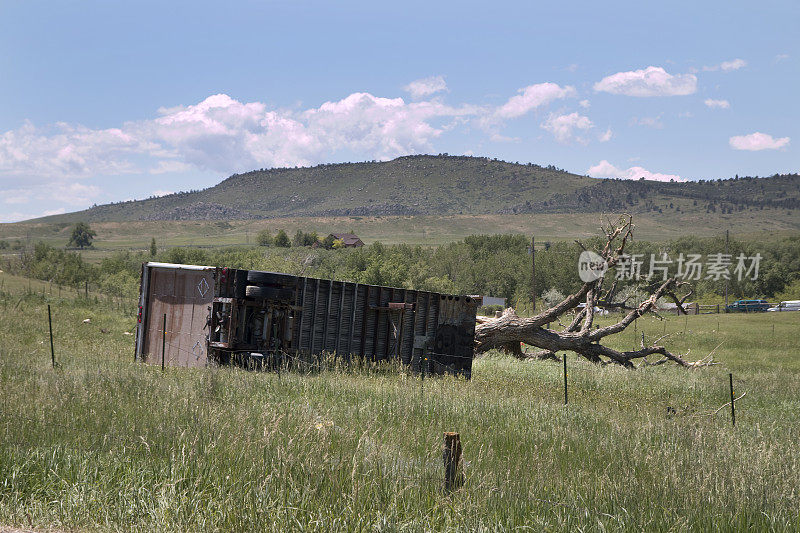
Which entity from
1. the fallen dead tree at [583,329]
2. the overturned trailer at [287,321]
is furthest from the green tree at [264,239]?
the overturned trailer at [287,321]

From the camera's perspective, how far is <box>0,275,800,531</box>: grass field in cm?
523

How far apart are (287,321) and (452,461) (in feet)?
30.2

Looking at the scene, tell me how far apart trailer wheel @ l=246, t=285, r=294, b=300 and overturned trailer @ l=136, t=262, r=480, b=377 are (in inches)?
0.9

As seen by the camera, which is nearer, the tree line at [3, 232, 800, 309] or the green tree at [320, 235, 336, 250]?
the tree line at [3, 232, 800, 309]

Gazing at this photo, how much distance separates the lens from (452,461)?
5.74m

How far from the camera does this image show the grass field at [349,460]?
5230 mm

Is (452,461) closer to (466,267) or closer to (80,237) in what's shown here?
(466,267)

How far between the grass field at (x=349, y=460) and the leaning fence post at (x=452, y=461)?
0.42ft

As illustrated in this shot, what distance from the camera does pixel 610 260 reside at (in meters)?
20.1

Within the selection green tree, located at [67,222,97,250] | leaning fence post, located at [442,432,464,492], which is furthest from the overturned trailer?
green tree, located at [67,222,97,250]

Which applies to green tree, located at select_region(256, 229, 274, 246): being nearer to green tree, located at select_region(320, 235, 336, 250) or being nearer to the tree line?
green tree, located at select_region(320, 235, 336, 250)

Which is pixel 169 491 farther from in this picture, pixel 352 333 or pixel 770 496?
pixel 352 333

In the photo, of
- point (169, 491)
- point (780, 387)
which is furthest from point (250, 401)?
point (780, 387)

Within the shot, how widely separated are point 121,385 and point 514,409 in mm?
6156
